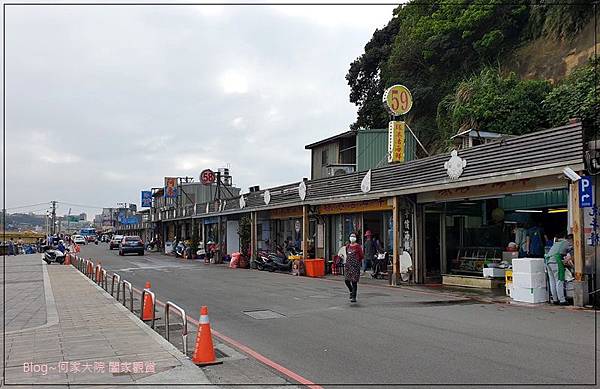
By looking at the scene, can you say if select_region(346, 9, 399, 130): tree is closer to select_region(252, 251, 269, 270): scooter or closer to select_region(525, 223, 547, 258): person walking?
select_region(252, 251, 269, 270): scooter

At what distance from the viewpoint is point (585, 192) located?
40.9ft

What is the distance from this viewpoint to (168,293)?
1731 centimetres

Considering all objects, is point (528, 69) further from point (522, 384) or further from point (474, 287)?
point (522, 384)

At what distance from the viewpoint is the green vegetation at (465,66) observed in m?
23.3

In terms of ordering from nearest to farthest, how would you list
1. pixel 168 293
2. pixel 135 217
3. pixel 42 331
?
1. pixel 42 331
2. pixel 168 293
3. pixel 135 217

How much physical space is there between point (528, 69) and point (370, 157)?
9.28m

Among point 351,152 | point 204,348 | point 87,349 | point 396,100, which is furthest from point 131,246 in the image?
point 204,348

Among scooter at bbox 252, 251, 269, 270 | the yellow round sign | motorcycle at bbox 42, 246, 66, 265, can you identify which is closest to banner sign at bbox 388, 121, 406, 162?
the yellow round sign

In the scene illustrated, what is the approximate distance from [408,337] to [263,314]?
162 inches

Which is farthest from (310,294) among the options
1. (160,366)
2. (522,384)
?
(522,384)

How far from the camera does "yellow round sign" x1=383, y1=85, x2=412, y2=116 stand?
21.0 m

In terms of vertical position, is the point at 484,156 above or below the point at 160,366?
above

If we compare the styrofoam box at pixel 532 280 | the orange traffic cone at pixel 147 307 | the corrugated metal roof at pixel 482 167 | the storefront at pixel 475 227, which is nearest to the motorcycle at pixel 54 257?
the corrugated metal roof at pixel 482 167

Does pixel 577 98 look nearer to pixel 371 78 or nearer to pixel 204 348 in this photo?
pixel 204 348
